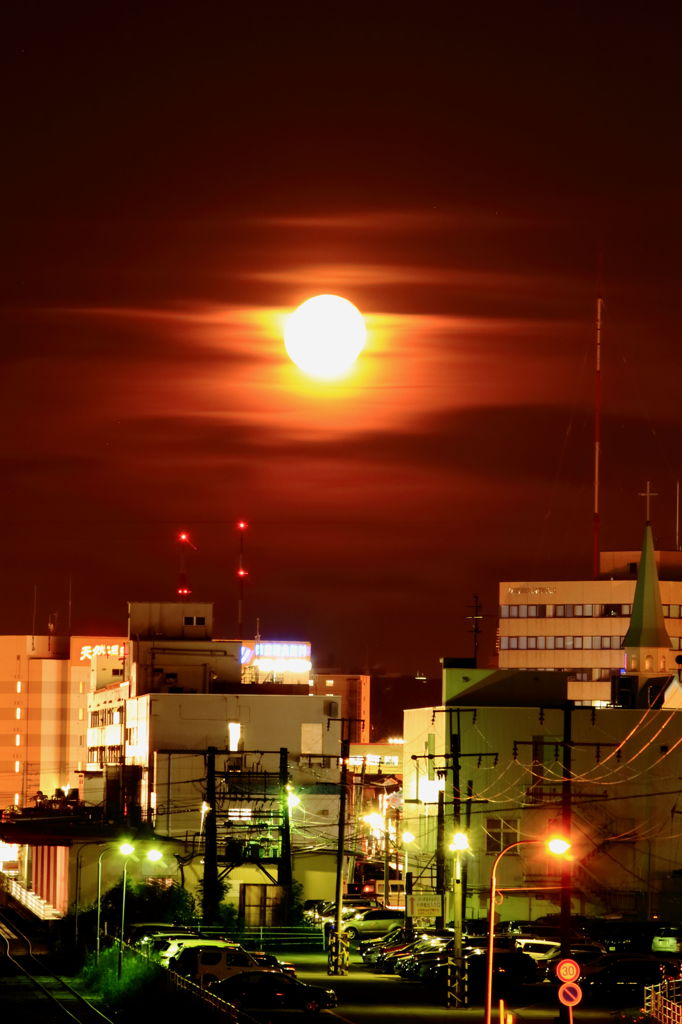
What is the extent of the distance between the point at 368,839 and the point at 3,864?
41.0 metres

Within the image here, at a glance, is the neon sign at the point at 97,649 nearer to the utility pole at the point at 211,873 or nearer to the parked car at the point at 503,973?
the utility pole at the point at 211,873

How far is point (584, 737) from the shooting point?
84.0 m

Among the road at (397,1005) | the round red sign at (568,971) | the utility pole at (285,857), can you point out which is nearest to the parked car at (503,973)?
the road at (397,1005)

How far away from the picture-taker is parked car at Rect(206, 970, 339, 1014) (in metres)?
43.9

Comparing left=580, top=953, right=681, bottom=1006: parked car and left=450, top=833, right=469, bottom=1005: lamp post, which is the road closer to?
Result: left=450, top=833, right=469, bottom=1005: lamp post

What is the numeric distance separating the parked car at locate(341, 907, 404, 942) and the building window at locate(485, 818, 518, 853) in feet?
43.2

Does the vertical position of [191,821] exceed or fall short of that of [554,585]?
it falls short

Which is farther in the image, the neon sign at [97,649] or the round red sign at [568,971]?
the neon sign at [97,649]

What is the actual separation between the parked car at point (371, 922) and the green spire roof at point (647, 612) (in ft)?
157

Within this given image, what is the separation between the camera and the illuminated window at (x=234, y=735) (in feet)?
332

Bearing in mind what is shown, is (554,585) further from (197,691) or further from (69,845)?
(69,845)

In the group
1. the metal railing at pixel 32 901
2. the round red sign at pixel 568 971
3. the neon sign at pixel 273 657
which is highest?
the neon sign at pixel 273 657

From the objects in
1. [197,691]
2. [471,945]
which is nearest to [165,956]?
[471,945]

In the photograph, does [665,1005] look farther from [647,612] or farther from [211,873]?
[647,612]
